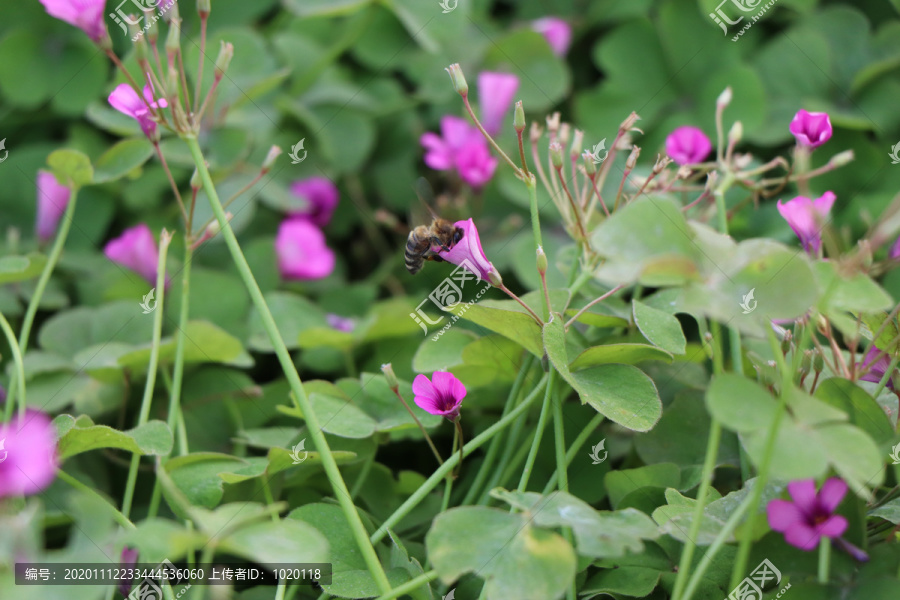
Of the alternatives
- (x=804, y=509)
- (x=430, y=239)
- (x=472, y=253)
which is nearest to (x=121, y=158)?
(x=430, y=239)

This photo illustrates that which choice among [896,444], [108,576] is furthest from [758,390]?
[108,576]

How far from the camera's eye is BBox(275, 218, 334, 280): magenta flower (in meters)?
1.27

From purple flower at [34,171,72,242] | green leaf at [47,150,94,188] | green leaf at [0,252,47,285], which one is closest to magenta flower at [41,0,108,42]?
green leaf at [47,150,94,188]

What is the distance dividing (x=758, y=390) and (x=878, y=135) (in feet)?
3.35

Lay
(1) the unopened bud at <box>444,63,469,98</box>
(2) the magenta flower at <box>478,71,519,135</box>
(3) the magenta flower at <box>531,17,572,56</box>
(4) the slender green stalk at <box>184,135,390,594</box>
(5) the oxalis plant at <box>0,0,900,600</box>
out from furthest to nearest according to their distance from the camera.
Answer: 1. (3) the magenta flower at <box>531,17,572,56</box>
2. (2) the magenta flower at <box>478,71,519,135</box>
3. (1) the unopened bud at <box>444,63,469,98</box>
4. (4) the slender green stalk at <box>184,135,390,594</box>
5. (5) the oxalis plant at <box>0,0,900,600</box>

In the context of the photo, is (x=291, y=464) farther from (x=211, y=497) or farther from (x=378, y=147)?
(x=378, y=147)

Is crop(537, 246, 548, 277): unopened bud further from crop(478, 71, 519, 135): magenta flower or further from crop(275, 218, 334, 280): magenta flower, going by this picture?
crop(478, 71, 519, 135): magenta flower

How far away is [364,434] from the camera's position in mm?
765

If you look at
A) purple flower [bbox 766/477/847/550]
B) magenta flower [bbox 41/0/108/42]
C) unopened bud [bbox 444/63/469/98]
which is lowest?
purple flower [bbox 766/477/847/550]

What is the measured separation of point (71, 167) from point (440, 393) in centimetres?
56

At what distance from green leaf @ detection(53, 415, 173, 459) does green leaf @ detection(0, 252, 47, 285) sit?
9.8 inches

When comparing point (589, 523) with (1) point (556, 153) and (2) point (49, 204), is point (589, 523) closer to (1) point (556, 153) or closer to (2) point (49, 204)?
(1) point (556, 153)

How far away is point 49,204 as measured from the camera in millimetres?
1195

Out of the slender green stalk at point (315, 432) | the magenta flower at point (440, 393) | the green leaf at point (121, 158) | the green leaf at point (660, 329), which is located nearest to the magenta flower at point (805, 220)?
the green leaf at point (660, 329)
